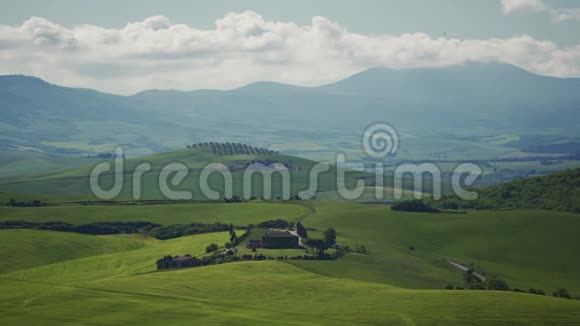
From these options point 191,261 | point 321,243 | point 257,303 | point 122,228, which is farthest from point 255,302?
point 122,228

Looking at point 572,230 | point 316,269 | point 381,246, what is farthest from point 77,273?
point 572,230

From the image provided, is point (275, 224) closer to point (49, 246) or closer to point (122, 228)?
point (122, 228)

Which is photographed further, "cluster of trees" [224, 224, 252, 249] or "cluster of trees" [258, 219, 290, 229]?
"cluster of trees" [258, 219, 290, 229]

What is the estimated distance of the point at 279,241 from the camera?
142 metres

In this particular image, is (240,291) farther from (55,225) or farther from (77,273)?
(55,225)

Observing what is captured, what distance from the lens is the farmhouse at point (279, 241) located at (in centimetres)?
14100

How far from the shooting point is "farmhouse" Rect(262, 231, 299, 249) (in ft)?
463

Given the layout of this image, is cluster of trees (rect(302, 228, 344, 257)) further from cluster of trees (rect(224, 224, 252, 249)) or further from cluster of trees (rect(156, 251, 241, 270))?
cluster of trees (rect(156, 251, 241, 270))

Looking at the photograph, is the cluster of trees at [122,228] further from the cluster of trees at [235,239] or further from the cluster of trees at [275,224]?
the cluster of trees at [235,239]

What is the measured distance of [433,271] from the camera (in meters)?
128

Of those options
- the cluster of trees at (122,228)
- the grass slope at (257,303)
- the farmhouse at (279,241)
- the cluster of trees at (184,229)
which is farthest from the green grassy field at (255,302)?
the cluster of trees at (122,228)

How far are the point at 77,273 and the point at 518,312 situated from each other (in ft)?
245

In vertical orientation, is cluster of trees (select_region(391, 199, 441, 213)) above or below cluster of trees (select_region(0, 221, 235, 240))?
above

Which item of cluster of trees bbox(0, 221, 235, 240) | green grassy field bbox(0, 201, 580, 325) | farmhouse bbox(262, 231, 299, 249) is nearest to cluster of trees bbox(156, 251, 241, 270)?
green grassy field bbox(0, 201, 580, 325)
